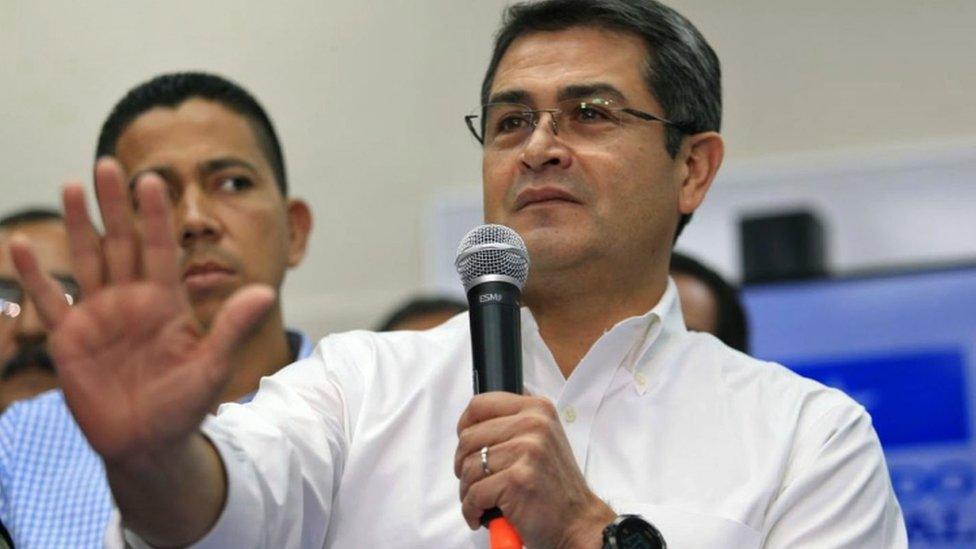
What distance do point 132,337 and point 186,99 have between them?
1.70 metres

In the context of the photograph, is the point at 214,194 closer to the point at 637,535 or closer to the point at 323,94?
the point at 637,535

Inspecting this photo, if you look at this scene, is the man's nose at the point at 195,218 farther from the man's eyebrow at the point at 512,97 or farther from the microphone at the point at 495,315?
the microphone at the point at 495,315

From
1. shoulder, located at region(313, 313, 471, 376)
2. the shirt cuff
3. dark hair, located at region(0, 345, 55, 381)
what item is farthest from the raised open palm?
dark hair, located at region(0, 345, 55, 381)

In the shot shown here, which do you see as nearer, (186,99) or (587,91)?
(587,91)

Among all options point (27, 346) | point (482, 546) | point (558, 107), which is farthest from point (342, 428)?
point (27, 346)

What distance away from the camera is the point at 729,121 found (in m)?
4.80

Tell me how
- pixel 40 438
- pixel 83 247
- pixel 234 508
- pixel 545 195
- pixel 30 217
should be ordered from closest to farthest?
pixel 83 247 → pixel 234 508 → pixel 545 195 → pixel 40 438 → pixel 30 217

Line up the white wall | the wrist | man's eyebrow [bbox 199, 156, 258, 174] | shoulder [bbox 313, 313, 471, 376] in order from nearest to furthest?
the wrist < shoulder [bbox 313, 313, 471, 376] < man's eyebrow [bbox 199, 156, 258, 174] < the white wall

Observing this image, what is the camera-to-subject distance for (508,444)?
1.66 meters

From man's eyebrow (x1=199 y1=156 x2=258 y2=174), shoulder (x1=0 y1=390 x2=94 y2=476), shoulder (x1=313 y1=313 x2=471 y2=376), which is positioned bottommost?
shoulder (x1=0 y1=390 x2=94 y2=476)

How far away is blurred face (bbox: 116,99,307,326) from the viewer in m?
2.82

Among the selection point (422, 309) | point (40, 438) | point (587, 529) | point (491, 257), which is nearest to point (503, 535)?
point (587, 529)

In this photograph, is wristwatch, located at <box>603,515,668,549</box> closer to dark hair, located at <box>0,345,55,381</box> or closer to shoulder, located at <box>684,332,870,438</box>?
shoulder, located at <box>684,332,870,438</box>

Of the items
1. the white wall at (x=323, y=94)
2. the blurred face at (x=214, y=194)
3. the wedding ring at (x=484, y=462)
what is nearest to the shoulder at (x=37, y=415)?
the blurred face at (x=214, y=194)
